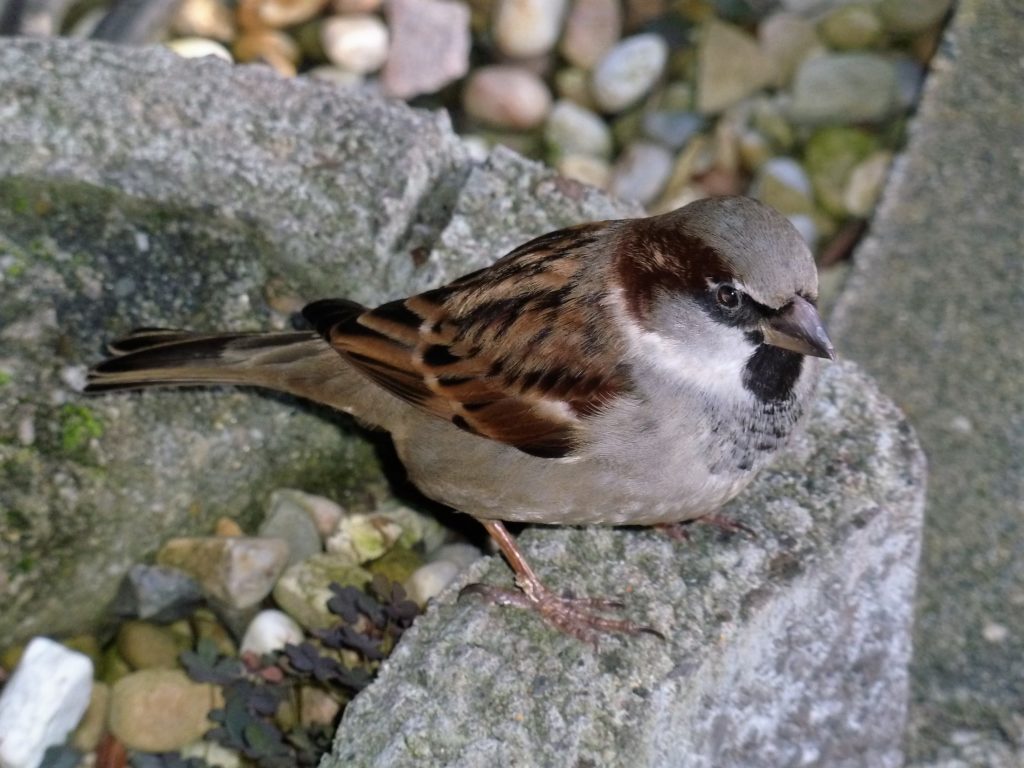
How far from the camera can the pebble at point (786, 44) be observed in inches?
202

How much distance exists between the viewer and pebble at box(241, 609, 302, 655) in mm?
2686

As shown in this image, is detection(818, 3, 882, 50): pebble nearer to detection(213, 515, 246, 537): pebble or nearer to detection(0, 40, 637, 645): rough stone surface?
detection(0, 40, 637, 645): rough stone surface

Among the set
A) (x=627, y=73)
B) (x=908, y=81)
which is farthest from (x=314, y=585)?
(x=908, y=81)

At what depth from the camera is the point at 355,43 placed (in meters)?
5.07

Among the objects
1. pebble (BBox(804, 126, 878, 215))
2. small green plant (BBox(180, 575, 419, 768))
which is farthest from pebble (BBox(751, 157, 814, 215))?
small green plant (BBox(180, 575, 419, 768))

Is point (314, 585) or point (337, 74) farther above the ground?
point (314, 585)

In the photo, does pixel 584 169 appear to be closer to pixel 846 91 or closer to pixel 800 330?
pixel 846 91

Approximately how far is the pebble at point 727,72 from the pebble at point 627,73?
18 cm

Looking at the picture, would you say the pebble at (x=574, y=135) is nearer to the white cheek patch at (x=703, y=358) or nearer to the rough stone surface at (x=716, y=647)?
the rough stone surface at (x=716, y=647)

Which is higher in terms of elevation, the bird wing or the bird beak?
the bird beak

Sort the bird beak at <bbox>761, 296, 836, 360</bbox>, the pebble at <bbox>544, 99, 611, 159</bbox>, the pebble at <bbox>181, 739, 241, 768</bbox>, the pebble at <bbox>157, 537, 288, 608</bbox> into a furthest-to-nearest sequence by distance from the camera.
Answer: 1. the pebble at <bbox>544, 99, 611, 159</bbox>
2. the pebble at <bbox>157, 537, 288, 608</bbox>
3. the pebble at <bbox>181, 739, 241, 768</bbox>
4. the bird beak at <bbox>761, 296, 836, 360</bbox>

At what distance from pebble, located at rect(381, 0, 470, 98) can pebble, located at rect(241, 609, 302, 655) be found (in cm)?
283

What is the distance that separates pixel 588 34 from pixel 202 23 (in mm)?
1553

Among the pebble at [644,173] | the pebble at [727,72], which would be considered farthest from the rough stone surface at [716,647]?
the pebble at [727,72]
